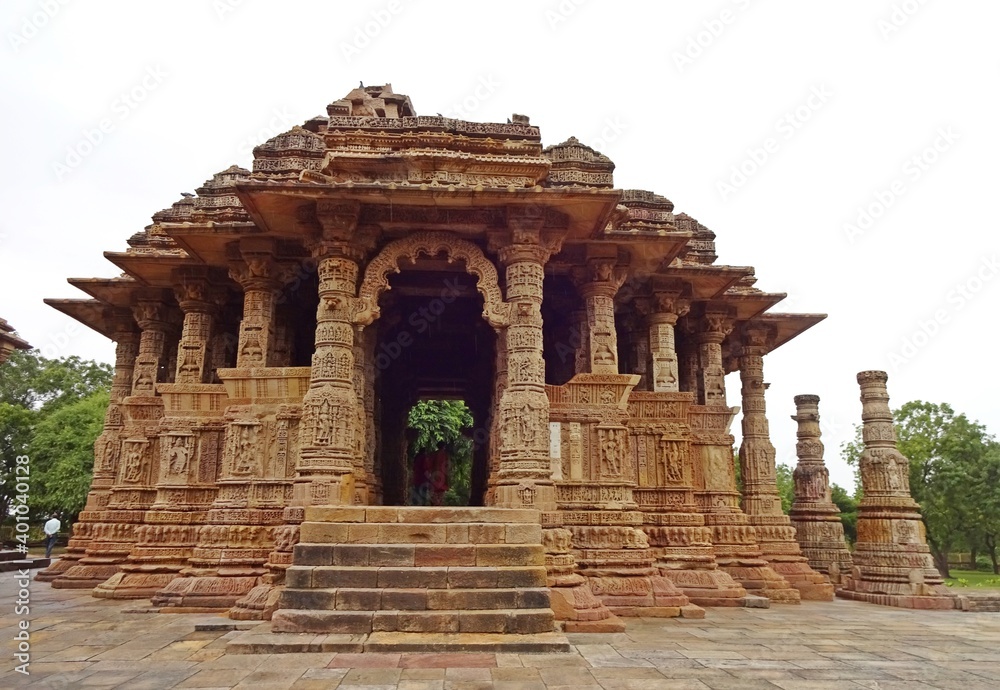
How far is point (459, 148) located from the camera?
1056 cm

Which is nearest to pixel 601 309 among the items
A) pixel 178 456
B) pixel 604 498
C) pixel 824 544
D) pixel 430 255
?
pixel 430 255

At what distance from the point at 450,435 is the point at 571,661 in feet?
91.9

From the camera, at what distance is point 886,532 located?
40.8 feet

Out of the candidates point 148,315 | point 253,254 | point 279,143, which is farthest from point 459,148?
point 148,315

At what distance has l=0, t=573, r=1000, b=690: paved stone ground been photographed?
5.40 m

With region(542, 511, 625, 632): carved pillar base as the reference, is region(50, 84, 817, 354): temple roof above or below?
above

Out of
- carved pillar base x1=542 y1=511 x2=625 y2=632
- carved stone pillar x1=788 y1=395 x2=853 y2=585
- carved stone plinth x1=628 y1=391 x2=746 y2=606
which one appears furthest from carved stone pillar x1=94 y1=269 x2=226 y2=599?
carved stone pillar x1=788 y1=395 x2=853 y2=585

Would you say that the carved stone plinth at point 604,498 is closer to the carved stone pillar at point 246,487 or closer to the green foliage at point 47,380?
the carved stone pillar at point 246,487

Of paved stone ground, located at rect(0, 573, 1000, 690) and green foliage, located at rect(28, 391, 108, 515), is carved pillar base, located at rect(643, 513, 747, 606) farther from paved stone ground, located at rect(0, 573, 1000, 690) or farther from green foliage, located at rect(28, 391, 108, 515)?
green foliage, located at rect(28, 391, 108, 515)

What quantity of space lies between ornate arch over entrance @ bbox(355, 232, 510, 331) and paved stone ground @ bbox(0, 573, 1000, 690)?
4.31 m

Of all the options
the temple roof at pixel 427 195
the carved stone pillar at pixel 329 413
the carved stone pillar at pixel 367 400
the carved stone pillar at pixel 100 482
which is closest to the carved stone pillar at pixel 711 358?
the temple roof at pixel 427 195

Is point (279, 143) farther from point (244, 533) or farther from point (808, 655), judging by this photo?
point (808, 655)

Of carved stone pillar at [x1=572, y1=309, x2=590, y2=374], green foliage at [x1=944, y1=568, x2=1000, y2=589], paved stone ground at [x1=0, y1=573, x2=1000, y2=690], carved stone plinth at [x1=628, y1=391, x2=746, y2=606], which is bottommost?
green foliage at [x1=944, y1=568, x2=1000, y2=589]

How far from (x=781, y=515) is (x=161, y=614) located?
11176 millimetres
